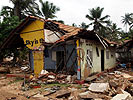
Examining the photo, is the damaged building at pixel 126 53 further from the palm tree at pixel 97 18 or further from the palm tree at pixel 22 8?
the palm tree at pixel 22 8

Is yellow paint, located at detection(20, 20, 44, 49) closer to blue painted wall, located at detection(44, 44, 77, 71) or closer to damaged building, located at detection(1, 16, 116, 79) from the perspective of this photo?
damaged building, located at detection(1, 16, 116, 79)

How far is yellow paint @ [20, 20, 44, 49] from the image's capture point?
9883 mm

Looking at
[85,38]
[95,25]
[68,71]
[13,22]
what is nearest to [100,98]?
[68,71]

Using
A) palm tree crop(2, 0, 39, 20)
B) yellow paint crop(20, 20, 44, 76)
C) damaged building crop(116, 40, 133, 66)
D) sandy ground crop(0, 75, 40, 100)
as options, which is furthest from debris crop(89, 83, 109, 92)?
palm tree crop(2, 0, 39, 20)

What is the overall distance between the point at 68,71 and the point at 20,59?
11479 millimetres

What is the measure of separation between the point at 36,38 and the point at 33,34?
58cm

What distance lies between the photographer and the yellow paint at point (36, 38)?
9.82m

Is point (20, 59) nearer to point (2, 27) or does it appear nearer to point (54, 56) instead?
point (2, 27)

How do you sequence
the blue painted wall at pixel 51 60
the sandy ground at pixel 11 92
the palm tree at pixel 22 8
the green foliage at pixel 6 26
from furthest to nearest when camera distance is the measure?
1. the palm tree at pixel 22 8
2. the green foliage at pixel 6 26
3. the blue painted wall at pixel 51 60
4. the sandy ground at pixel 11 92

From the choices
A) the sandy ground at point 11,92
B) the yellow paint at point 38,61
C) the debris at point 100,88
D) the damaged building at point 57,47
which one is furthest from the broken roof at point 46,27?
the sandy ground at point 11,92

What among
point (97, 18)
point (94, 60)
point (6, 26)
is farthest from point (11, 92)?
point (97, 18)

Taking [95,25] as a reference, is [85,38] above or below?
below

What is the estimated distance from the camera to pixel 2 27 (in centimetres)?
1471

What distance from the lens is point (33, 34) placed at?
10445 millimetres
